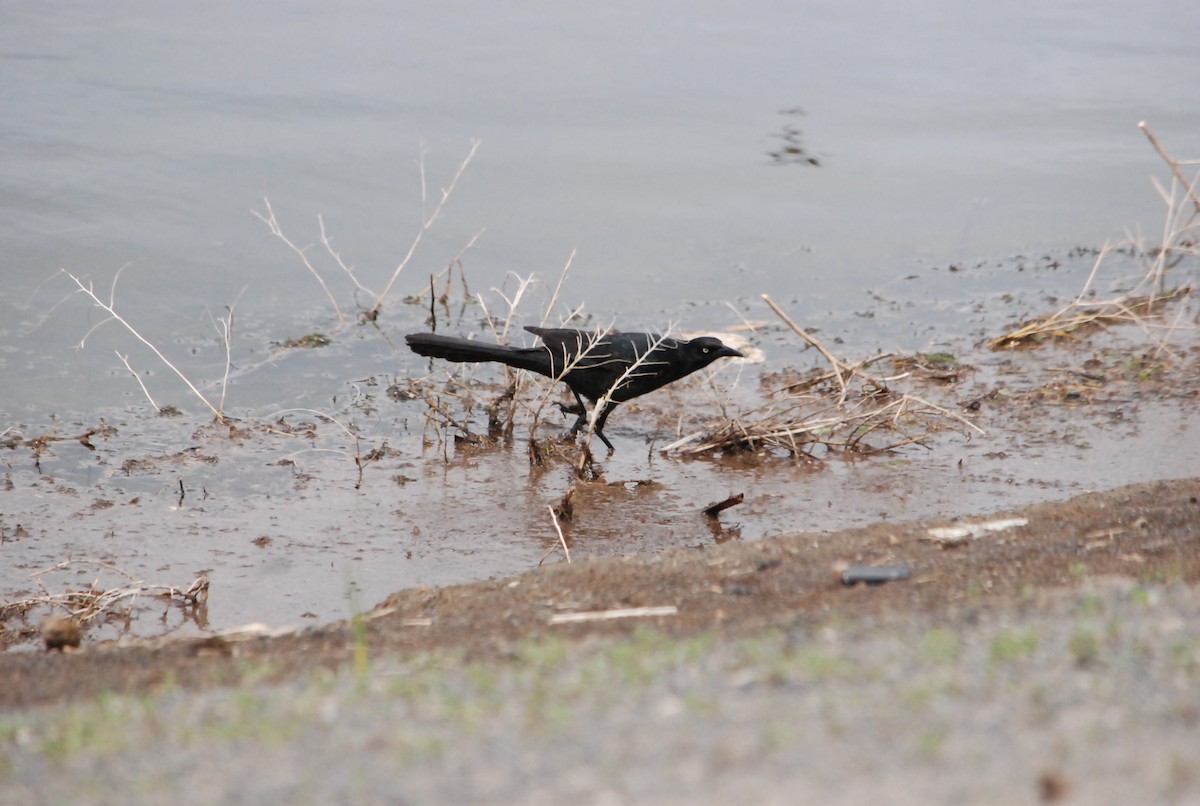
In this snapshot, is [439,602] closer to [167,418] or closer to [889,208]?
[167,418]

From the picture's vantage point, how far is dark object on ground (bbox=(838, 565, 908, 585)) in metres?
4.43

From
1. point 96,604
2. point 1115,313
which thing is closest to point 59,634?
point 96,604

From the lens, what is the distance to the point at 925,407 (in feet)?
26.0

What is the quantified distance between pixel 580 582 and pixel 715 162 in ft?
30.4

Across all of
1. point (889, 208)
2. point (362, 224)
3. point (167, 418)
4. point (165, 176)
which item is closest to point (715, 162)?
point (889, 208)

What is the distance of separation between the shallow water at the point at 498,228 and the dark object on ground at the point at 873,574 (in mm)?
1674

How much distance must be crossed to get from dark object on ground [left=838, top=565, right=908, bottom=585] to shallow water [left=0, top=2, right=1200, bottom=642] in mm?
1674

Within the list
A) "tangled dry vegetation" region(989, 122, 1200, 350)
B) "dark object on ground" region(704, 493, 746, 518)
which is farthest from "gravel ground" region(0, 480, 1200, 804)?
"tangled dry vegetation" region(989, 122, 1200, 350)

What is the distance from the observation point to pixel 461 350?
6652 mm

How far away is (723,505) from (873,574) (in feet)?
6.28

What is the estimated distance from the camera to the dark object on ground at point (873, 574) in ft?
14.5

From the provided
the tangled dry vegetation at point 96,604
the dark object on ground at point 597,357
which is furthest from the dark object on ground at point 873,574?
the tangled dry vegetation at point 96,604

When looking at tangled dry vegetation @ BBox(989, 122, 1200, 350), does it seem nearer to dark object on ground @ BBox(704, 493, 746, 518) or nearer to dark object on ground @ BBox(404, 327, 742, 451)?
dark object on ground @ BBox(404, 327, 742, 451)

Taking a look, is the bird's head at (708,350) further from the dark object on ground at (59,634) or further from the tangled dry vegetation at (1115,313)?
the dark object on ground at (59,634)
